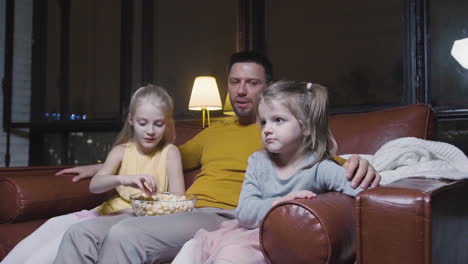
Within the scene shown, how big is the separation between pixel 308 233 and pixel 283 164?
530mm

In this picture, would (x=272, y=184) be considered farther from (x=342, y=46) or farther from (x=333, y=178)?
(x=342, y=46)

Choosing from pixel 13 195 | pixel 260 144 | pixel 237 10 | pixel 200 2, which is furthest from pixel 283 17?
pixel 13 195

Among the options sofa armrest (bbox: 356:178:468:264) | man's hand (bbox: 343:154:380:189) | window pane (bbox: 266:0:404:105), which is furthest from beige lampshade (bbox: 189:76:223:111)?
sofa armrest (bbox: 356:178:468:264)

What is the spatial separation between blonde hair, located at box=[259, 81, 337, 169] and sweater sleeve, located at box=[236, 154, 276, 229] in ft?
0.62

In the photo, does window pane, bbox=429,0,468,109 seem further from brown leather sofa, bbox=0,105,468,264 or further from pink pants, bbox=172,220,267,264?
pink pants, bbox=172,220,267,264

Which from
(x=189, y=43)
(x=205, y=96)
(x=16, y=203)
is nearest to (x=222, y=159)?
(x=16, y=203)

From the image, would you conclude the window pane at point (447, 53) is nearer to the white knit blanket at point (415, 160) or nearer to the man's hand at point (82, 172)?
the white knit blanket at point (415, 160)

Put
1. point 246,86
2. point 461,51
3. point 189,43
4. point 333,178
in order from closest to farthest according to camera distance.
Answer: point 333,178 < point 246,86 < point 461,51 < point 189,43

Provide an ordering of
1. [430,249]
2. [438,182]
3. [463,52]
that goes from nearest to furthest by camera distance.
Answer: [430,249] < [438,182] < [463,52]

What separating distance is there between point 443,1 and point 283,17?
43.6 inches

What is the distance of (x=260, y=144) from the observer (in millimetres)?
2045

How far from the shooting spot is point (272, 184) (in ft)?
5.06

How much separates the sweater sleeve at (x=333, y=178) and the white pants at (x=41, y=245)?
944 mm

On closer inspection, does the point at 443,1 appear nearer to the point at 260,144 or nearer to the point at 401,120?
the point at 401,120
